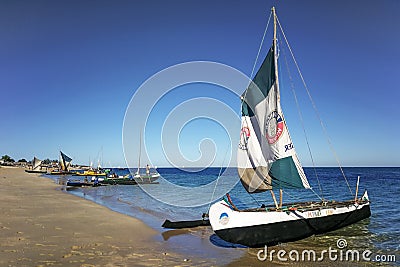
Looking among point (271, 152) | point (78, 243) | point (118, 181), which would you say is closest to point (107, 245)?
point (78, 243)

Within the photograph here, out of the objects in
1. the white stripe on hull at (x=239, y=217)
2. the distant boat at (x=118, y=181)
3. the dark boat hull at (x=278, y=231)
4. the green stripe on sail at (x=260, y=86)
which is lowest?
the distant boat at (x=118, y=181)

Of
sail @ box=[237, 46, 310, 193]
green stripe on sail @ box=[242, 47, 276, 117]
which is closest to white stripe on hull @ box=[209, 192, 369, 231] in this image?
sail @ box=[237, 46, 310, 193]

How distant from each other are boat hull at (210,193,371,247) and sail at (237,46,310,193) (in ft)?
4.87

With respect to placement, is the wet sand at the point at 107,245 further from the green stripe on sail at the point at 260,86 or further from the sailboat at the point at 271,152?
the green stripe on sail at the point at 260,86

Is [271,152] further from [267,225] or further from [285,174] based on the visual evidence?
[267,225]

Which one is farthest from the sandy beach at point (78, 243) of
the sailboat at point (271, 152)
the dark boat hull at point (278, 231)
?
the sailboat at point (271, 152)

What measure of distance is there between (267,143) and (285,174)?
1546 millimetres

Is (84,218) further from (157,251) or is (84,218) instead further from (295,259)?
(295,259)

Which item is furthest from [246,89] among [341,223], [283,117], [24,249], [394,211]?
[394,211]

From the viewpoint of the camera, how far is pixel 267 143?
12.8 meters

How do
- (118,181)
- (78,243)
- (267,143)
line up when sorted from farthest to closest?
(118,181), (267,143), (78,243)

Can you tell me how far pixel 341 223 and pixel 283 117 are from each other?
6.64 meters

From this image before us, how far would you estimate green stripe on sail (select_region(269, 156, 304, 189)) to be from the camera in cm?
1261

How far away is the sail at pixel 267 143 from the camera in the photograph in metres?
12.6
